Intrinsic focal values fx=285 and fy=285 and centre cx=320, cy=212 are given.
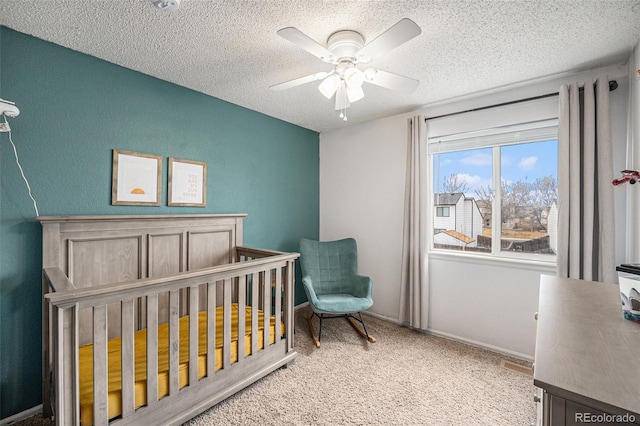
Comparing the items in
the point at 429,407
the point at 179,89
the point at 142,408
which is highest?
the point at 179,89

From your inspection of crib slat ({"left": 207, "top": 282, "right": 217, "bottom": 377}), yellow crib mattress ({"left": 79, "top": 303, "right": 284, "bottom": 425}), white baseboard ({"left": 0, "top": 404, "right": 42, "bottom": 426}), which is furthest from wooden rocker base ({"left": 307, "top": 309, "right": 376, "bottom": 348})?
white baseboard ({"left": 0, "top": 404, "right": 42, "bottom": 426})

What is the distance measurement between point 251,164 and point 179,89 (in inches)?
38.2

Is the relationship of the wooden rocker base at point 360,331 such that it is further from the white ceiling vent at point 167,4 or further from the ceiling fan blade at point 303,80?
the white ceiling vent at point 167,4

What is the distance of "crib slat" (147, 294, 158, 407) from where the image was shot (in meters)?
1.57

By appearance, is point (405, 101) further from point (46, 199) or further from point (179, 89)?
point (46, 199)

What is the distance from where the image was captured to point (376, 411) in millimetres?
1845

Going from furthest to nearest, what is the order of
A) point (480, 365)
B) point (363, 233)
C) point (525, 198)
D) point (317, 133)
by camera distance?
point (317, 133) → point (363, 233) → point (525, 198) → point (480, 365)

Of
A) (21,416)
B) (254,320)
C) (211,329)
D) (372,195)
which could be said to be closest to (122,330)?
(211,329)

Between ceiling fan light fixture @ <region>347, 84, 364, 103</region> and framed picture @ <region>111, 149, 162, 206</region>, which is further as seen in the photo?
framed picture @ <region>111, 149, 162, 206</region>

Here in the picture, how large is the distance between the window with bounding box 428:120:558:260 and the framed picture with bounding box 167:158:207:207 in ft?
7.78

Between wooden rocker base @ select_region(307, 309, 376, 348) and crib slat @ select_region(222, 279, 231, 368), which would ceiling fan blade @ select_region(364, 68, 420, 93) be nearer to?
crib slat @ select_region(222, 279, 231, 368)

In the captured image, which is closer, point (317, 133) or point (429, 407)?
point (429, 407)

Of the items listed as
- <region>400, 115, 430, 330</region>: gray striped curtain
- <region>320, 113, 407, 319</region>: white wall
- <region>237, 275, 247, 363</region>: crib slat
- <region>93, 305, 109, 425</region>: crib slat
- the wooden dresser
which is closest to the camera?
the wooden dresser

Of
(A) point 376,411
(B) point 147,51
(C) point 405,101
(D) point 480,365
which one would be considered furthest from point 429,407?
(B) point 147,51
